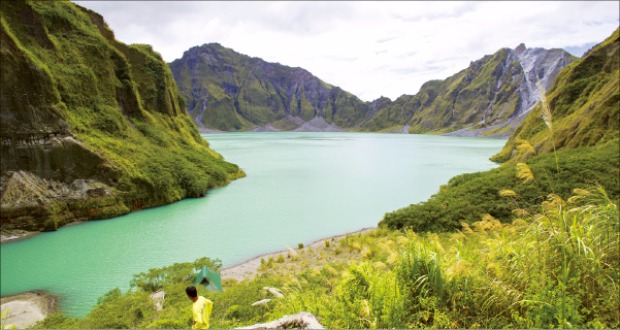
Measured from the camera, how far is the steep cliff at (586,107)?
35281mm

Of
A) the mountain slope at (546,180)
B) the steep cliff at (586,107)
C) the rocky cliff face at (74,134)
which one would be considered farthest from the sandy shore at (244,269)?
the steep cliff at (586,107)

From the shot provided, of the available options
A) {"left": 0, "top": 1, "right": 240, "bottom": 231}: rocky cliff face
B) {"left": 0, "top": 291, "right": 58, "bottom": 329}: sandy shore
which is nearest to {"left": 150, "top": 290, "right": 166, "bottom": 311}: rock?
{"left": 0, "top": 291, "right": 58, "bottom": 329}: sandy shore

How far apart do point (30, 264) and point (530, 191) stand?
3512 centimetres

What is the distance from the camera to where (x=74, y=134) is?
35656mm

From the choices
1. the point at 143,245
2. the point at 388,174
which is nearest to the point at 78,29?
the point at 143,245

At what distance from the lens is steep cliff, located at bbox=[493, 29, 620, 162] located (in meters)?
35.3

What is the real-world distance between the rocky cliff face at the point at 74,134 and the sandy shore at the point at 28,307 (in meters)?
13.9

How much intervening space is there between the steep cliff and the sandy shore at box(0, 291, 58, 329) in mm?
35154

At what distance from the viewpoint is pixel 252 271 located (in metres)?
20.7

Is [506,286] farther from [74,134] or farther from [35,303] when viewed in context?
[74,134]

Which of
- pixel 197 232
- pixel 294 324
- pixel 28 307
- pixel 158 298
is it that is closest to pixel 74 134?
pixel 197 232

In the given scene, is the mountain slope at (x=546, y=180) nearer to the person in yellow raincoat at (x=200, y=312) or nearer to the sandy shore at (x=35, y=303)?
the sandy shore at (x=35, y=303)

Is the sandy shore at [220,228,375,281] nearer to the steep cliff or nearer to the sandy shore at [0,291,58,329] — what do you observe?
the sandy shore at [0,291,58,329]

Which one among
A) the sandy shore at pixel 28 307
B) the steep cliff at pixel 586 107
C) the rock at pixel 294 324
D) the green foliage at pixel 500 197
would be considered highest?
the steep cliff at pixel 586 107
